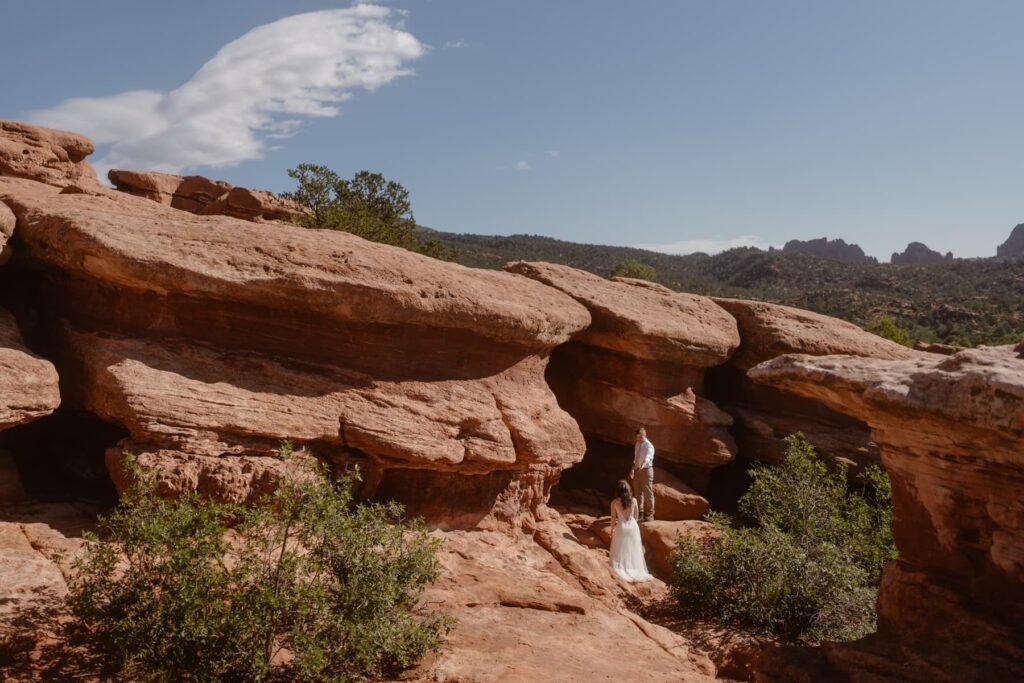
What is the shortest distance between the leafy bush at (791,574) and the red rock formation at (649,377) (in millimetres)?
2457

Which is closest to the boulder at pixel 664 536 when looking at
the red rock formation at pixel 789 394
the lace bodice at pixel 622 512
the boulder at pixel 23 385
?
the lace bodice at pixel 622 512

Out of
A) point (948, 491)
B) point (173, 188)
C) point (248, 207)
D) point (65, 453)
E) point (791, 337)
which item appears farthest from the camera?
point (173, 188)

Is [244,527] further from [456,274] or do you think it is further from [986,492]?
[986,492]

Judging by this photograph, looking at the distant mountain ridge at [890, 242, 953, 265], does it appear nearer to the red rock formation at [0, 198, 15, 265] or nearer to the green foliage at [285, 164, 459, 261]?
the green foliage at [285, 164, 459, 261]

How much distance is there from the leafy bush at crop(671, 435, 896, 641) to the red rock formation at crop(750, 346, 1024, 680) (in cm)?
301

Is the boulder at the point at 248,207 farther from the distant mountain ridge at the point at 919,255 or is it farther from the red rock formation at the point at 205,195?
the distant mountain ridge at the point at 919,255

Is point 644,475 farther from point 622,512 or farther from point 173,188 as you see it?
point 173,188

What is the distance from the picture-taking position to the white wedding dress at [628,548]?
10.6 m

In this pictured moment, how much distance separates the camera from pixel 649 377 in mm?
13758

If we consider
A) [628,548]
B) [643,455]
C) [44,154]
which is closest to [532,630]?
[628,548]

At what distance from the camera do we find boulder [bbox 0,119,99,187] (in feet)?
52.7

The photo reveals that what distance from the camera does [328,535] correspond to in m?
6.16

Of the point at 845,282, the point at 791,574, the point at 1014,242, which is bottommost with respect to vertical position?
the point at 791,574

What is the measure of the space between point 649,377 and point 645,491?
220 cm
